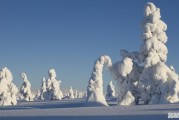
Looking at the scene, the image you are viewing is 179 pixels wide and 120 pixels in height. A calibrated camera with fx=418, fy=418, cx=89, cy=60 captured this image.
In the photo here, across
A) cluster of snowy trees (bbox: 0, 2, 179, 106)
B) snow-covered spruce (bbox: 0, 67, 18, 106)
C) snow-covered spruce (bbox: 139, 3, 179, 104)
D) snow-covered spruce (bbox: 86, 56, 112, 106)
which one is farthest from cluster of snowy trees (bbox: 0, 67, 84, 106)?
snow-covered spruce (bbox: 139, 3, 179, 104)

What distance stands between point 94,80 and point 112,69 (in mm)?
2130

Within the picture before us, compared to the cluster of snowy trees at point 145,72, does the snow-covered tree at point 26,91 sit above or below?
Answer: above

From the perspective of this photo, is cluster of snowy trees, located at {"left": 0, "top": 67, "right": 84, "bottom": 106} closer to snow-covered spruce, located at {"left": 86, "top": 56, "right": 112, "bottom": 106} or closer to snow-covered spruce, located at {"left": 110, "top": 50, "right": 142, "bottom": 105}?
snow-covered spruce, located at {"left": 86, "top": 56, "right": 112, "bottom": 106}

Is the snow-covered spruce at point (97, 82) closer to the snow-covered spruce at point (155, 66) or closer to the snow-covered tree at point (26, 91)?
the snow-covered spruce at point (155, 66)

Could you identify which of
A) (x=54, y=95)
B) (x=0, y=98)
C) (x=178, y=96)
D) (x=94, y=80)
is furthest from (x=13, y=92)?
(x=178, y=96)

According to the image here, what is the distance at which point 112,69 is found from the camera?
136 ft

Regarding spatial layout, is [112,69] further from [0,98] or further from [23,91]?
[23,91]

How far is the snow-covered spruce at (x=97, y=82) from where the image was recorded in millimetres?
39656

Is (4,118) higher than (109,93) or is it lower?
lower

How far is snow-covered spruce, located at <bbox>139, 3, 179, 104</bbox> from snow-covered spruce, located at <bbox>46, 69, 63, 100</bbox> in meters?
52.0

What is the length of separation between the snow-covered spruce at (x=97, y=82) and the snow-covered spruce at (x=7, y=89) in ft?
93.4

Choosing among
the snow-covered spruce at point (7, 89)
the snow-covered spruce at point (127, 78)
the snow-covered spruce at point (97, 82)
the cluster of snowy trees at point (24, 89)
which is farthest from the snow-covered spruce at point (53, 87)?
the snow-covered spruce at point (127, 78)

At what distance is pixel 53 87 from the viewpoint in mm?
93062

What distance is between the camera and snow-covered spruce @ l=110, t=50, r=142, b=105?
40.2 meters
